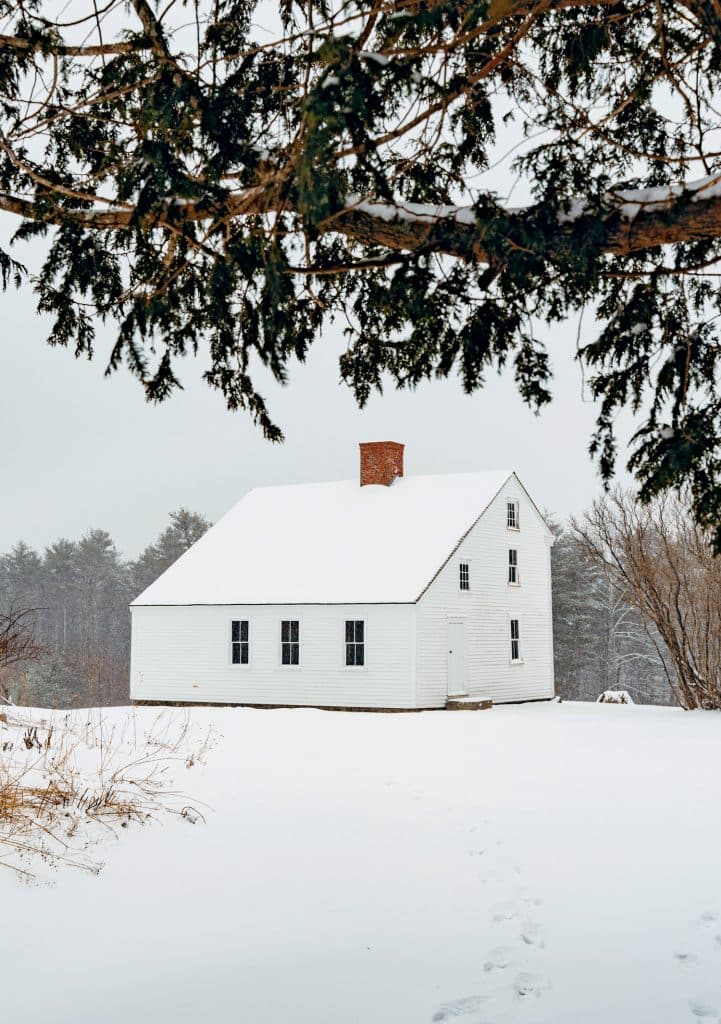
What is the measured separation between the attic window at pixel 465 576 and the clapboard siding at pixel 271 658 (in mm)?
2512

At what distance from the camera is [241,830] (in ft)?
22.4

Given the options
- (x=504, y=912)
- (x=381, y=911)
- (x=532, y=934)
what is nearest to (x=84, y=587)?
(x=381, y=911)

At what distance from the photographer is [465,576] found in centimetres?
2550

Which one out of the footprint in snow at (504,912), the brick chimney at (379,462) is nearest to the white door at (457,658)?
the brick chimney at (379,462)

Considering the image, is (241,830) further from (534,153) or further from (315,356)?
(534,153)

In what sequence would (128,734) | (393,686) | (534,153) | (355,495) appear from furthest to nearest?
1. (355,495)
2. (393,686)
3. (128,734)
4. (534,153)

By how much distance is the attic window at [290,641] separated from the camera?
25188 mm

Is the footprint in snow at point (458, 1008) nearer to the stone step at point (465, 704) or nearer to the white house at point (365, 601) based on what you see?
the white house at point (365, 601)

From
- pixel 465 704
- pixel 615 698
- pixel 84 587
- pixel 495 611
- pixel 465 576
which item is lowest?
pixel 615 698

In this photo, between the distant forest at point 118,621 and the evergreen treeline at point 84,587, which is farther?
the evergreen treeline at point 84,587

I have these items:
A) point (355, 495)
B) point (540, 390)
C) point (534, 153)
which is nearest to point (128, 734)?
point (540, 390)

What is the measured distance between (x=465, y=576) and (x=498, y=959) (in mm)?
20837

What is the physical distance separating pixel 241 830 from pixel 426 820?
5.06 ft

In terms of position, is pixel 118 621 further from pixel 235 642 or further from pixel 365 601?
pixel 365 601
